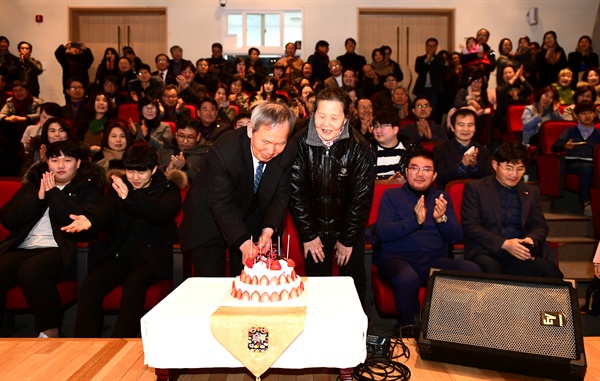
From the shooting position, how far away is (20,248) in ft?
11.2

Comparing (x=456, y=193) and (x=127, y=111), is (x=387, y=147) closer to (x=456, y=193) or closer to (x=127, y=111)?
(x=456, y=193)

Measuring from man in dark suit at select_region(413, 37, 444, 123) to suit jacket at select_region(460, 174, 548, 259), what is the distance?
5.68 meters

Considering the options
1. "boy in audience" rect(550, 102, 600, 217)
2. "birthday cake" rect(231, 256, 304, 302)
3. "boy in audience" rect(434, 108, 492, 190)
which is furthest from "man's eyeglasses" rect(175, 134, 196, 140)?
"boy in audience" rect(550, 102, 600, 217)

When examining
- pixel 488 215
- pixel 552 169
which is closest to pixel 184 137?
pixel 488 215

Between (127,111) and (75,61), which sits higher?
(75,61)

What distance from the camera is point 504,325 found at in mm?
1962

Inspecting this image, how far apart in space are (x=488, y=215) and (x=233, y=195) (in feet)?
5.35

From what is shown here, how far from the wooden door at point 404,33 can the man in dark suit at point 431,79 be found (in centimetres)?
136

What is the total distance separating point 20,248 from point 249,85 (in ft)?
19.3

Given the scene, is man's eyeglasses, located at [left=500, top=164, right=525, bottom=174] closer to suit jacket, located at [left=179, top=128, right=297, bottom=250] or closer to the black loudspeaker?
suit jacket, located at [left=179, top=128, right=297, bottom=250]

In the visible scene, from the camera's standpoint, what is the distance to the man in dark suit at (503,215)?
3.38 m

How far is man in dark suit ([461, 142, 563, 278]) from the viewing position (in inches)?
133

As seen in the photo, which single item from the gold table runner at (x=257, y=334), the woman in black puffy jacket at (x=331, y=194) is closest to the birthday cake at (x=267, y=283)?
the gold table runner at (x=257, y=334)

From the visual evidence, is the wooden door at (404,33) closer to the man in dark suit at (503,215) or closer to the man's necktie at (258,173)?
the man in dark suit at (503,215)
